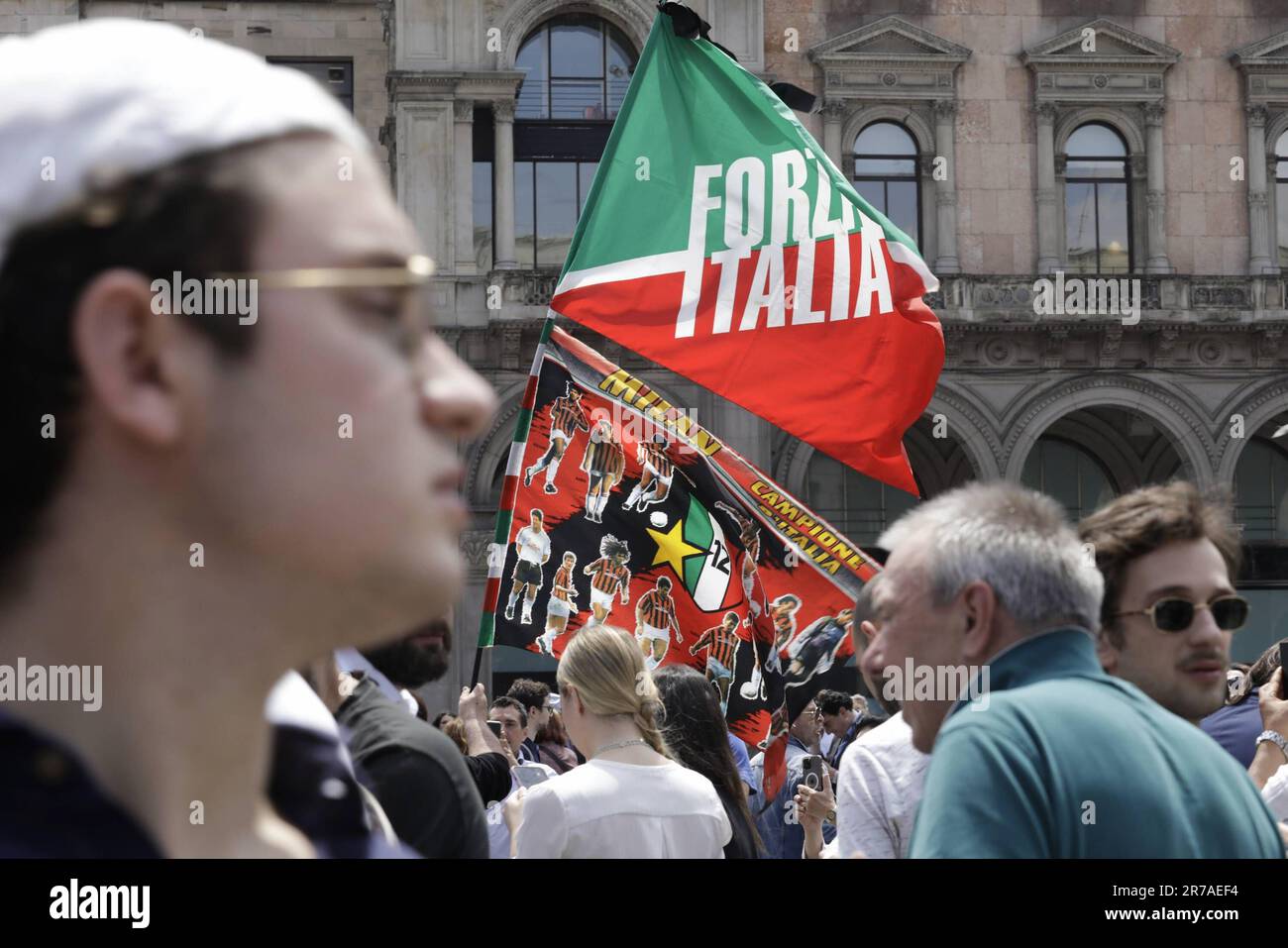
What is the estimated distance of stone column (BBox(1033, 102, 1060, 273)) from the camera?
25.0 m

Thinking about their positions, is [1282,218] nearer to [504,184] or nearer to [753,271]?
[504,184]

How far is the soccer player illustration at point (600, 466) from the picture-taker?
6.14 metres

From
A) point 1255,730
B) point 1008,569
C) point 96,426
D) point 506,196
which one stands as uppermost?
point 506,196

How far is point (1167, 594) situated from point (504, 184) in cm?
2162

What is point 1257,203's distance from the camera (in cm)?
2512

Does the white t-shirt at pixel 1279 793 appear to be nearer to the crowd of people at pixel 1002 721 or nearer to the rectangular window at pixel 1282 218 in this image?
the crowd of people at pixel 1002 721

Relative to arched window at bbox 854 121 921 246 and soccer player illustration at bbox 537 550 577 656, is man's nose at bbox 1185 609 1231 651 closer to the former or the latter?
soccer player illustration at bbox 537 550 577 656

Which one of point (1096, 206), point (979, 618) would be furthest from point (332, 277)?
point (1096, 206)

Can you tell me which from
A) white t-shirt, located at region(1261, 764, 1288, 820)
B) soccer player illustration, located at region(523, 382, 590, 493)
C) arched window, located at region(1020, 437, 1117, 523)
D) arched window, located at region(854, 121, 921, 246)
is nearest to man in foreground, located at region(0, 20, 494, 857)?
white t-shirt, located at region(1261, 764, 1288, 820)

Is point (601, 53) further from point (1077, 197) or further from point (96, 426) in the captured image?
point (96, 426)

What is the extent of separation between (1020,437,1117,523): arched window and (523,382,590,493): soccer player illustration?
20944 millimetres
